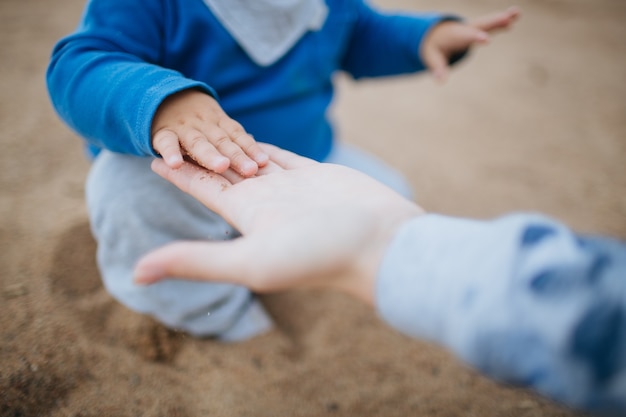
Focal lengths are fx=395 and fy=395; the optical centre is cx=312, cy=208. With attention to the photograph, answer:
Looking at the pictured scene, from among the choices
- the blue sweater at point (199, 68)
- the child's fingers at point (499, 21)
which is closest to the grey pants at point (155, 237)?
the blue sweater at point (199, 68)

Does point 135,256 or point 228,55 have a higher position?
point 228,55

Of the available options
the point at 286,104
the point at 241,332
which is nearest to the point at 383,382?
the point at 241,332

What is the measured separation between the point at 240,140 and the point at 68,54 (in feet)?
1.14

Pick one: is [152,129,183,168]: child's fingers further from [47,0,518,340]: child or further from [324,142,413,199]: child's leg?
[324,142,413,199]: child's leg

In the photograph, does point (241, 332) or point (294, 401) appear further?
point (241, 332)

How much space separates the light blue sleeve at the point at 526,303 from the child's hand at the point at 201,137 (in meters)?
0.25

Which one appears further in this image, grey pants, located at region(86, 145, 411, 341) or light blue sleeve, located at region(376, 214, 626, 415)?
grey pants, located at region(86, 145, 411, 341)

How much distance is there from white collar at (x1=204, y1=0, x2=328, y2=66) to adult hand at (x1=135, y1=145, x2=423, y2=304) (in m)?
0.39

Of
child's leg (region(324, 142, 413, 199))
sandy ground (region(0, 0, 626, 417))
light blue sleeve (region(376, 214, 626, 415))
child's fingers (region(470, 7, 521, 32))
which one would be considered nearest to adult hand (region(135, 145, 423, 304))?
light blue sleeve (region(376, 214, 626, 415))

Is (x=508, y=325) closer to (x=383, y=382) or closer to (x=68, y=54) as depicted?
(x=383, y=382)

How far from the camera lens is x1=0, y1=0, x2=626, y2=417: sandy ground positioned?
75 cm

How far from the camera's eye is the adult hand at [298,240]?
42cm

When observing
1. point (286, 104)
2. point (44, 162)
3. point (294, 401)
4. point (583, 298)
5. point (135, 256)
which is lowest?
point (44, 162)

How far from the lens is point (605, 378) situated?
360 millimetres
